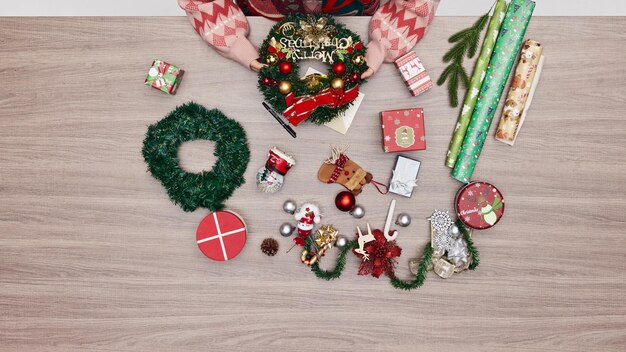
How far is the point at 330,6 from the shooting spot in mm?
1196

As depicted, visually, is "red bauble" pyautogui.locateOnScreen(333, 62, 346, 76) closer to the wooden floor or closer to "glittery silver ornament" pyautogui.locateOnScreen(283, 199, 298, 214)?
the wooden floor

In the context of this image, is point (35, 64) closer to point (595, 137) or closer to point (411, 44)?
point (411, 44)

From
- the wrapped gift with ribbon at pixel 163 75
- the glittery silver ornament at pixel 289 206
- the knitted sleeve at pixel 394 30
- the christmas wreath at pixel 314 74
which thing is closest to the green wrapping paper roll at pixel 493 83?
the knitted sleeve at pixel 394 30

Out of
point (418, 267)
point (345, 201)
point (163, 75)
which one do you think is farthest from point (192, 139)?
point (418, 267)

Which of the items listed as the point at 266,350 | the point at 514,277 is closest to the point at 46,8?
the point at 266,350

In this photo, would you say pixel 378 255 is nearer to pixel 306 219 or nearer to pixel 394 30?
pixel 306 219

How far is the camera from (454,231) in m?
1.26

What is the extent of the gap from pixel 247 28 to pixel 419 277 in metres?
0.94

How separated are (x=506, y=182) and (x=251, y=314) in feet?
3.07

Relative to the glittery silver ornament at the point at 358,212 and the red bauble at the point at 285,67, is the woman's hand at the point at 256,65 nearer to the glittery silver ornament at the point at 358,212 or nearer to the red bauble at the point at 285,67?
the red bauble at the point at 285,67

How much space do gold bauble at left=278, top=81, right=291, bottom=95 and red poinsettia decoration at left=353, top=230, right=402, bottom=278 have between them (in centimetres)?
52

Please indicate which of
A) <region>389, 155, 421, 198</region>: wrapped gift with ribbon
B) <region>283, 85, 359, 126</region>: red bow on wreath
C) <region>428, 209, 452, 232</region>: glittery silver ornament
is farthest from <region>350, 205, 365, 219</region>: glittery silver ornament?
<region>283, 85, 359, 126</region>: red bow on wreath

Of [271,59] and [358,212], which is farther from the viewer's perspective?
[358,212]

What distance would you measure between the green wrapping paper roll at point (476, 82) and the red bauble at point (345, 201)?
325mm
